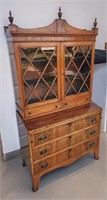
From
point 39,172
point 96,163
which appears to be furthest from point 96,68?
point 39,172

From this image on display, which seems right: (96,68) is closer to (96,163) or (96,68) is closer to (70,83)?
(70,83)

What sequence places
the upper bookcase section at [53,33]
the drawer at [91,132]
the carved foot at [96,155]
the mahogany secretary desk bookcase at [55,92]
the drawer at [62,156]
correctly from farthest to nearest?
the carved foot at [96,155], the drawer at [91,132], the drawer at [62,156], the mahogany secretary desk bookcase at [55,92], the upper bookcase section at [53,33]

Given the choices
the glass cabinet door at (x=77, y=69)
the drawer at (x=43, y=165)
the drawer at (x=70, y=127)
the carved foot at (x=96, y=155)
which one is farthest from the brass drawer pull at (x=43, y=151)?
the carved foot at (x=96, y=155)

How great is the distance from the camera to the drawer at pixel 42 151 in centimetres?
159

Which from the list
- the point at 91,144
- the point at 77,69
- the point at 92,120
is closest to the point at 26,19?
the point at 77,69

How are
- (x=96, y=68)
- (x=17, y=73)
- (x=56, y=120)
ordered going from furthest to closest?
(x=96, y=68) → (x=56, y=120) → (x=17, y=73)

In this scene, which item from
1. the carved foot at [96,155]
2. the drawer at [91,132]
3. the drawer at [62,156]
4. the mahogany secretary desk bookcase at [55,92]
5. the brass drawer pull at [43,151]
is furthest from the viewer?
the carved foot at [96,155]

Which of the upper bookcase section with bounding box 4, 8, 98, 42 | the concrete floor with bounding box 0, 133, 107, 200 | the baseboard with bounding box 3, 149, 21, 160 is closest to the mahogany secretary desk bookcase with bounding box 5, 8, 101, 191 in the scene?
the upper bookcase section with bounding box 4, 8, 98, 42

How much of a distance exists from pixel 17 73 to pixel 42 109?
1.56 feet

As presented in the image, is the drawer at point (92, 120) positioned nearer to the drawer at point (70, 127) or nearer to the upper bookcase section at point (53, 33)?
the drawer at point (70, 127)

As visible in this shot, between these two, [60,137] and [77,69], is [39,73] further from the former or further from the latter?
[60,137]

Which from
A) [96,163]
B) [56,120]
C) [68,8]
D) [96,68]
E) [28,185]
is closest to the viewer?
[56,120]

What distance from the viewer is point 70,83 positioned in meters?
1.82

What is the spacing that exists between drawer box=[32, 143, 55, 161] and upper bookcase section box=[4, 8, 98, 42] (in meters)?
1.06
